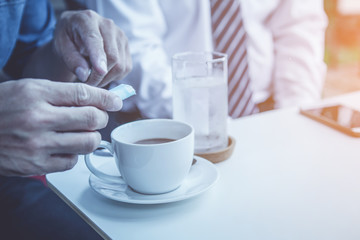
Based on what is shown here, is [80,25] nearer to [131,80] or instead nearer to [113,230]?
[113,230]

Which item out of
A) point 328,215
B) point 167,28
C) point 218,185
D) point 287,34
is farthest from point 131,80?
point 328,215

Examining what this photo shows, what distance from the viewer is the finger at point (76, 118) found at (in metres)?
0.45

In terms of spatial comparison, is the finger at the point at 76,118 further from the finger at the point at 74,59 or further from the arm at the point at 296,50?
the arm at the point at 296,50

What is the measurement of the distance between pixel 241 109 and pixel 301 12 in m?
0.52

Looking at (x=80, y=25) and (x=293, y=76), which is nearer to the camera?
(x=80, y=25)

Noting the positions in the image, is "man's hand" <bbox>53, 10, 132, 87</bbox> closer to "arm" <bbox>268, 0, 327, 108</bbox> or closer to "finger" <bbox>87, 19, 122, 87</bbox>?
"finger" <bbox>87, 19, 122, 87</bbox>

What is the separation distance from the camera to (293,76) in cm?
141

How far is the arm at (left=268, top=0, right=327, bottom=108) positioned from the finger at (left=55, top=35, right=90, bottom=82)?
89 centimetres

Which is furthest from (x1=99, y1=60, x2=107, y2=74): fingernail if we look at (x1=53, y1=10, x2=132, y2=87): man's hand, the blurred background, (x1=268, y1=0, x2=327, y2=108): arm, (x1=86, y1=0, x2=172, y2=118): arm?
the blurred background

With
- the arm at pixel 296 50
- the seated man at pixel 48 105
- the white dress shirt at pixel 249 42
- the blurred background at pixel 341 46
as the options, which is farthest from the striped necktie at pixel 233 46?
the blurred background at pixel 341 46

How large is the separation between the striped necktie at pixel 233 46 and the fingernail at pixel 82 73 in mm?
637

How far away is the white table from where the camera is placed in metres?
0.44

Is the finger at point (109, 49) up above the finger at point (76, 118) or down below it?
above

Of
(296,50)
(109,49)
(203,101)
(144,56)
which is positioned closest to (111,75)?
(109,49)
